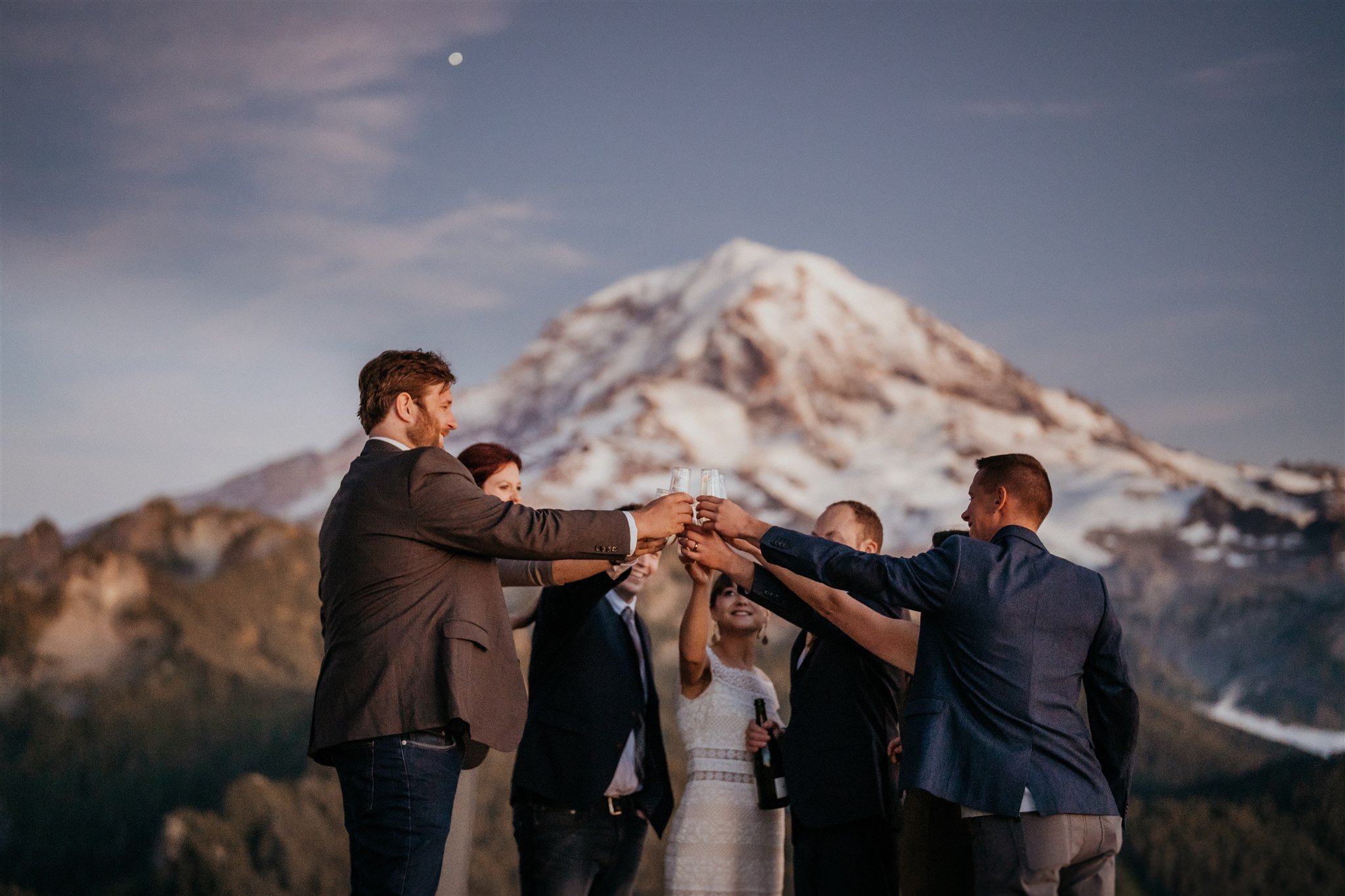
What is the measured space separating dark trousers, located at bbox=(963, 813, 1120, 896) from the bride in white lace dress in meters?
1.60

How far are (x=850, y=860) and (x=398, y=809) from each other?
1.98m

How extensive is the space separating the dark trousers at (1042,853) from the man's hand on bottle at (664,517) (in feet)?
5.22

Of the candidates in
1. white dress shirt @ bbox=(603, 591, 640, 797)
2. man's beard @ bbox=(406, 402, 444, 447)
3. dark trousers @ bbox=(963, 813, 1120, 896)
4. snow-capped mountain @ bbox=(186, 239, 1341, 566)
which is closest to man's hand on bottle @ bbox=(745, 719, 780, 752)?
white dress shirt @ bbox=(603, 591, 640, 797)

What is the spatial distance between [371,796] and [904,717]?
5.90 feet

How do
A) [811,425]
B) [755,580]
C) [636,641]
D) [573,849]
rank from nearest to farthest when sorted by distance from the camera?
[755,580]
[573,849]
[636,641]
[811,425]

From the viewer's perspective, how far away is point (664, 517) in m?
4.54

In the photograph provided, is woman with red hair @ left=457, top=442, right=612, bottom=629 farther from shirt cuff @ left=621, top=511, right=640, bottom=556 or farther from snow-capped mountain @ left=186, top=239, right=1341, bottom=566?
snow-capped mountain @ left=186, top=239, right=1341, bottom=566

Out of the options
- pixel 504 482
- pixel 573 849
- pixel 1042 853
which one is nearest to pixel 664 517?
pixel 504 482

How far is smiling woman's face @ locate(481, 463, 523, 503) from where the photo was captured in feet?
16.5

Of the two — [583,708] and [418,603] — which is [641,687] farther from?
[418,603]

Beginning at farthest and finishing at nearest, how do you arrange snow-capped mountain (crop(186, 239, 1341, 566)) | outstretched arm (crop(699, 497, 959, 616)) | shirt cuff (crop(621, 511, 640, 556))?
snow-capped mountain (crop(186, 239, 1341, 566)), shirt cuff (crop(621, 511, 640, 556)), outstretched arm (crop(699, 497, 959, 616))

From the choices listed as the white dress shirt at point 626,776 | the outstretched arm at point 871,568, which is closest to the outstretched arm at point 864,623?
the outstretched arm at point 871,568

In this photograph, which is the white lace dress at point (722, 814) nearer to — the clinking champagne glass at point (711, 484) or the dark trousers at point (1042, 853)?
the clinking champagne glass at point (711, 484)

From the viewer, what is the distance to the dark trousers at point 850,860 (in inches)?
180
